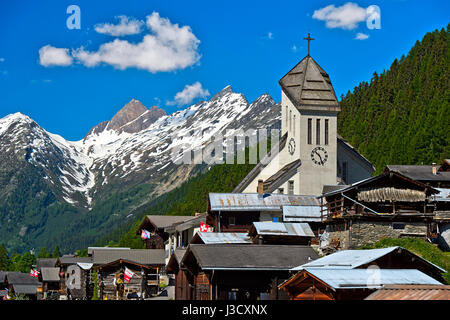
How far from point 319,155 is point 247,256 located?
27319mm

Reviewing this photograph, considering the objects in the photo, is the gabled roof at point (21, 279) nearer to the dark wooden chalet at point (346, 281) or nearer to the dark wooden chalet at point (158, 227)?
the dark wooden chalet at point (158, 227)

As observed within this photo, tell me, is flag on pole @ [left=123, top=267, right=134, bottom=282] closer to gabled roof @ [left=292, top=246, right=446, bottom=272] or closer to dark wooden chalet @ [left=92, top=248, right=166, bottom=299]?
dark wooden chalet @ [left=92, top=248, right=166, bottom=299]

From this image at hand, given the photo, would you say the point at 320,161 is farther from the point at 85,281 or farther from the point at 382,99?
the point at 382,99

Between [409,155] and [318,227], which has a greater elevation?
[409,155]

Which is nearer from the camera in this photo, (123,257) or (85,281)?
(123,257)

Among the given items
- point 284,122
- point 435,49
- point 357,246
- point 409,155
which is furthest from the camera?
point 435,49

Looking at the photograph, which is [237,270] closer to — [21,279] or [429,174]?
[429,174]

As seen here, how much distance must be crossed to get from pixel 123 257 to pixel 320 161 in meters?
20.9

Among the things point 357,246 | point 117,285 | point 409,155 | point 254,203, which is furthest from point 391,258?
point 409,155

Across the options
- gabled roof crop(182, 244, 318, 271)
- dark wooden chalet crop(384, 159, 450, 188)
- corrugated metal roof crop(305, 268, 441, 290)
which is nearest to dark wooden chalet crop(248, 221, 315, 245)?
gabled roof crop(182, 244, 318, 271)

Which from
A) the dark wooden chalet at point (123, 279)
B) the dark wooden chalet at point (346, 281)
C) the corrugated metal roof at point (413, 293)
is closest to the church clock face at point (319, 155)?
the dark wooden chalet at point (123, 279)

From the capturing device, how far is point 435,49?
17000 centimetres

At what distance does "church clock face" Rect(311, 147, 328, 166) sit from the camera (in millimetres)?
69938

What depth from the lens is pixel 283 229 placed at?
53.9 meters
